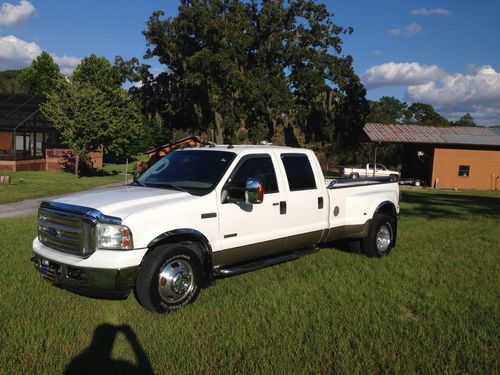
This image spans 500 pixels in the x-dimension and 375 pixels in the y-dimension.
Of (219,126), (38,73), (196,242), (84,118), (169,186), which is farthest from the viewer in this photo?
(38,73)

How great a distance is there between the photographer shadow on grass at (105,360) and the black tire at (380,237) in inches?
180

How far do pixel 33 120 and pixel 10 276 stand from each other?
1144 inches

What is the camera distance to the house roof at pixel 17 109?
30188mm

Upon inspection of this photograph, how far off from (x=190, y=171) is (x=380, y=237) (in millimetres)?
3773

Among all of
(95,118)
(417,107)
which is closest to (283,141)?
(95,118)

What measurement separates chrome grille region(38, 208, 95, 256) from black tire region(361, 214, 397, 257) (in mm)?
4701

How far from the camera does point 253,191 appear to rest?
541 cm

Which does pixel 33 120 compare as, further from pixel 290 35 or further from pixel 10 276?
pixel 10 276

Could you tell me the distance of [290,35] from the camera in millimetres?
43438

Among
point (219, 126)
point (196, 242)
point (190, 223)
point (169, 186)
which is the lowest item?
point (196, 242)

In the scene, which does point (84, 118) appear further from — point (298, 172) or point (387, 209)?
point (298, 172)

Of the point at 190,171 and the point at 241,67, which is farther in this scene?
the point at 241,67

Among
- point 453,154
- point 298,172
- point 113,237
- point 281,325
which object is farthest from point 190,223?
point 453,154

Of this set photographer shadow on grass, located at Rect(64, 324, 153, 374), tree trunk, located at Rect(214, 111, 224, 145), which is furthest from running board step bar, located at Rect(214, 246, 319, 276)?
tree trunk, located at Rect(214, 111, 224, 145)
